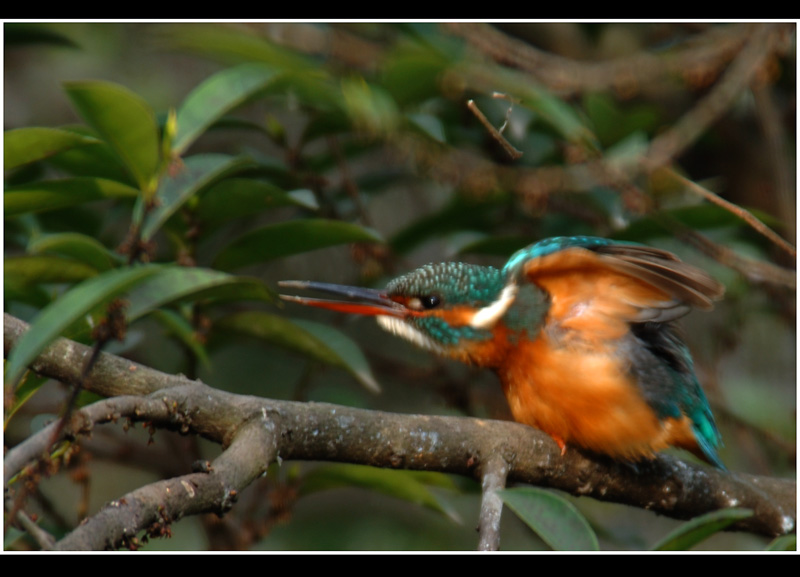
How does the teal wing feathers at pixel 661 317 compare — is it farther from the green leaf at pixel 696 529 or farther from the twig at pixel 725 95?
the green leaf at pixel 696 529

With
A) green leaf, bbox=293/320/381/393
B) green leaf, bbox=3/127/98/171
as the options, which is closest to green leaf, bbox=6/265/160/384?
green leaf, bbox=3/127/98/171

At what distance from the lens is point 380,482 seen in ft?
6.56

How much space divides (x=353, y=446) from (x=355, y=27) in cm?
164

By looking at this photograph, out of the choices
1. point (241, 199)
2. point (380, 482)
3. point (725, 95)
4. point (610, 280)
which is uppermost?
point (725, 95)

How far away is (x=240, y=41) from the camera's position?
6.37 ft

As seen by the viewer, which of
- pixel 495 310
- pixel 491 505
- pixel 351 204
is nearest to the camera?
pixel 491 505

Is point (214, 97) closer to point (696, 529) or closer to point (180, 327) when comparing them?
point (180, 327)

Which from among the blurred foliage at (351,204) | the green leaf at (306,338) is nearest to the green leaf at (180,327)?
the blurred foliage at (351,204)

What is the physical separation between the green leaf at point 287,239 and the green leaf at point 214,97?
1.09ft

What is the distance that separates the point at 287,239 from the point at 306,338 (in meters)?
0.25

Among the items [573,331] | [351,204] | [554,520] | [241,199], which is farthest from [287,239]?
[554,520]

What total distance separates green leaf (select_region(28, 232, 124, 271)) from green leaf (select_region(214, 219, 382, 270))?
0.34 metres

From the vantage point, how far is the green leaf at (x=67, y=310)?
41.2 inches

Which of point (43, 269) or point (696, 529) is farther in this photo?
point (43, 269)
